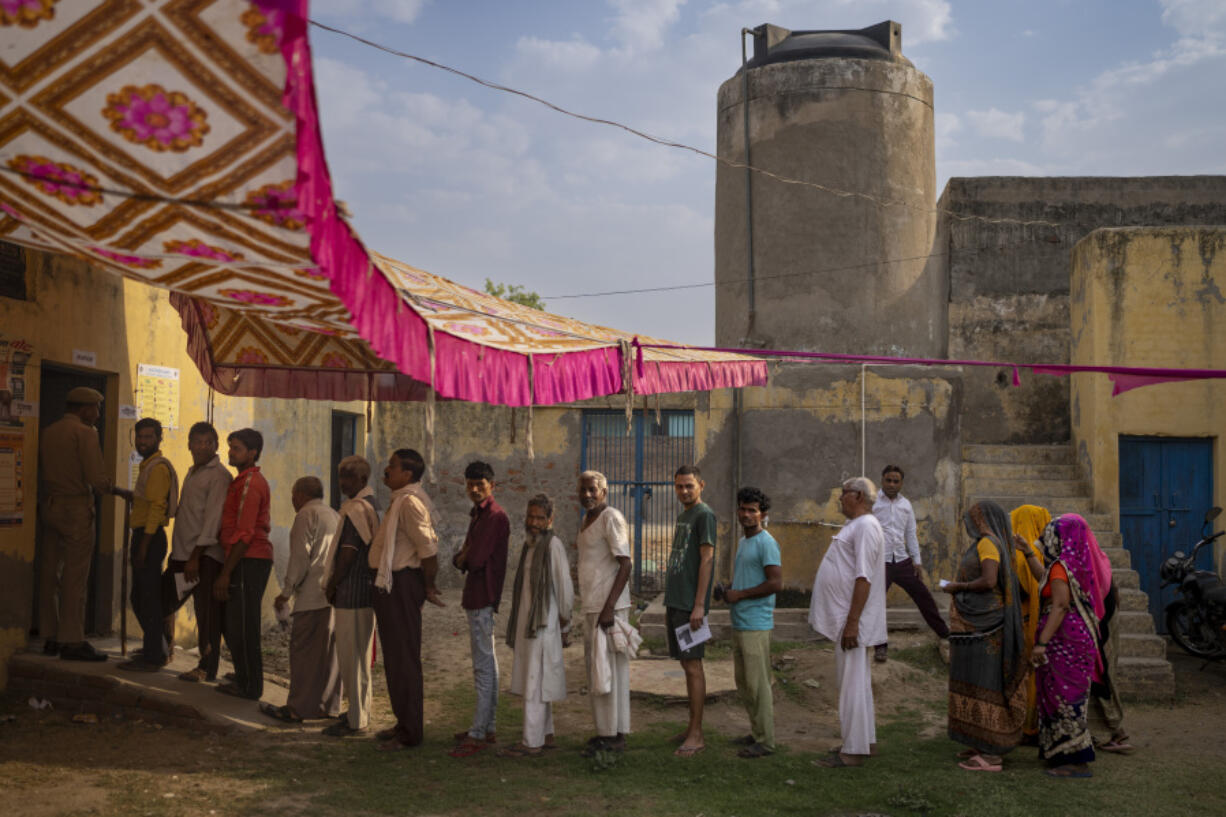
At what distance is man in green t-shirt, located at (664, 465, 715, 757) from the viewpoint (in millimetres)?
5699

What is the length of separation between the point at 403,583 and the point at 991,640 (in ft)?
10.7

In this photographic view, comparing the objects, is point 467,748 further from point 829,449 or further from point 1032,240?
point 1032,240

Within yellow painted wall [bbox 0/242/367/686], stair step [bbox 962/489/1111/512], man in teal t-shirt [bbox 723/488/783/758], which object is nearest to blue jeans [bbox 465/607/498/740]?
man in teal t-shirt [bbox 723/488/783/758]

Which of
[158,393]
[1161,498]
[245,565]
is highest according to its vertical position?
[158,393]

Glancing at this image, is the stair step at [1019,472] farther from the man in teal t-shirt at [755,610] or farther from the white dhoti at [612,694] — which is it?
the white dhoti at [612,694]

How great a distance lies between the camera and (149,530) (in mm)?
6406

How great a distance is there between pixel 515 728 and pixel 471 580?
1220 millimetres

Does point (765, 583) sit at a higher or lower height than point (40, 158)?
lower

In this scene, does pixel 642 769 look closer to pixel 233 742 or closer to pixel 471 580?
pixel 471 580

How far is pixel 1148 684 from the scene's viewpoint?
7770 mm

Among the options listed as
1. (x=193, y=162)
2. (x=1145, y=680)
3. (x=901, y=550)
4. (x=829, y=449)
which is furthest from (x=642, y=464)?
(x=193, y=162)

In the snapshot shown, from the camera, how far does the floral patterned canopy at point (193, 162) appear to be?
244 cm

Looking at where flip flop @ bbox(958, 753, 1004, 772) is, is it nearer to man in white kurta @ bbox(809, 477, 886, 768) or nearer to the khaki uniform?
man in white kurta @ bbox(809, 477, 886, 768)

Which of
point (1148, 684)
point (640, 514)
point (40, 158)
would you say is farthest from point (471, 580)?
point (640, 514)
